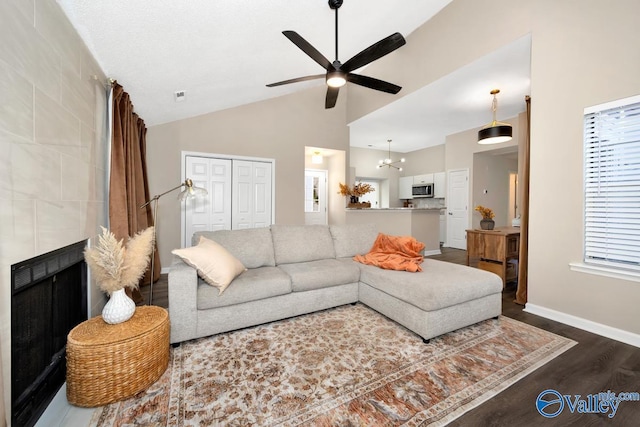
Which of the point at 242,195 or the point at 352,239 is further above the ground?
the point at 242,195

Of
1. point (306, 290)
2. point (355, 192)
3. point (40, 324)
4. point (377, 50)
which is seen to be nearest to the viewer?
point (40, 324)

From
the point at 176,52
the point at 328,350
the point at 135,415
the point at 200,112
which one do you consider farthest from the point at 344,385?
the point at 200,112

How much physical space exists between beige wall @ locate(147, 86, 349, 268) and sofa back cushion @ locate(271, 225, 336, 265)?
6.78ft

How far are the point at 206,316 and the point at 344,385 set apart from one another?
3.97ft

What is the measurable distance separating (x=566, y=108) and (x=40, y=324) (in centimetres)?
431

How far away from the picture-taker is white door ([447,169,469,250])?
6.33 m

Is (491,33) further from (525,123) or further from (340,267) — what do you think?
(340,267)

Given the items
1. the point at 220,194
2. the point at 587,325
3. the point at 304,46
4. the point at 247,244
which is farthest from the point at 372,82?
the point at 220,194

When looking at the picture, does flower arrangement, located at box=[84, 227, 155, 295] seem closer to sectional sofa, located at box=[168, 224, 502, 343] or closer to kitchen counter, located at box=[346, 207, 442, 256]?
sectional sofa, located at box=[168, 224, 502, 343]

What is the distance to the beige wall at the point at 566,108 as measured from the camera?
212 cm

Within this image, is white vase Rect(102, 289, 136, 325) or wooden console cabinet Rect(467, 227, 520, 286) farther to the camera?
wooden console cabinet Rect(467, 227, 520, 286)

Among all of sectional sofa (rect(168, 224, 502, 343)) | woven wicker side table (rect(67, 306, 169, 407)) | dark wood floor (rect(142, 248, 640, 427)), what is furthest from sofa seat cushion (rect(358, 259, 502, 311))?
woven wicker side table (rect(67, 306, 169, 407))

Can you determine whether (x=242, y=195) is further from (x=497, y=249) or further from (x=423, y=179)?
(x=423, y=179)

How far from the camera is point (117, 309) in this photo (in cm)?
162
